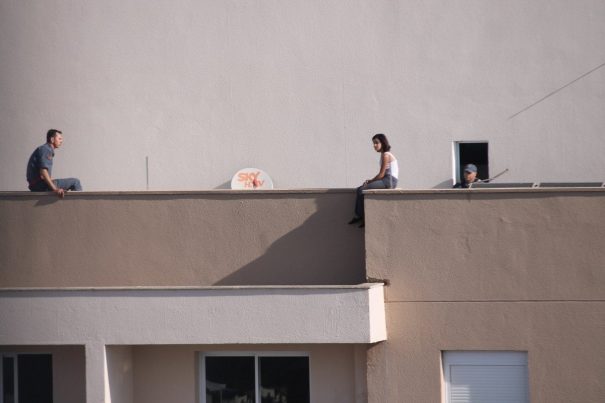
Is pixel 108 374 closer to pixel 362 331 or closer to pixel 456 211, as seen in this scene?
pixel 362 331

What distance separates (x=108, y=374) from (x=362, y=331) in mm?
3363

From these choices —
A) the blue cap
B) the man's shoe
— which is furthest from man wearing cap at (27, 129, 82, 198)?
the blue cap

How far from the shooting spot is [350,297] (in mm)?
17203

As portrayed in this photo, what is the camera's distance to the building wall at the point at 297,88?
2167 cm

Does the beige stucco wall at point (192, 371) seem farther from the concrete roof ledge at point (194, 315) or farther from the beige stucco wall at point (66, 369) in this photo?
the concrete roof ledge at point (194, 315)

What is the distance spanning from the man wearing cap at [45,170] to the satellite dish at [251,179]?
328 cm

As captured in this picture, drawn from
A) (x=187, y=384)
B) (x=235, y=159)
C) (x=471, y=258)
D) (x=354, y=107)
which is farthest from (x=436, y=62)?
(x=187, y=384)

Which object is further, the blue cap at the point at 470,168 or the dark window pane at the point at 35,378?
the blue cap at the point at 470,168

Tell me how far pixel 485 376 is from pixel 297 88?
6391 millimetres

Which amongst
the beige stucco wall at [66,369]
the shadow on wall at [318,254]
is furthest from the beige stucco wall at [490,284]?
the beige stucco wall at [66,369]

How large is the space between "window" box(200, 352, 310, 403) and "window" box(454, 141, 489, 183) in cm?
487

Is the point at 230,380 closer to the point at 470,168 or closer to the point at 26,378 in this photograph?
the point at 26,378

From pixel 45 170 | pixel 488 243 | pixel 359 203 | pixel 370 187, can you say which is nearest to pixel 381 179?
pixel 370 187

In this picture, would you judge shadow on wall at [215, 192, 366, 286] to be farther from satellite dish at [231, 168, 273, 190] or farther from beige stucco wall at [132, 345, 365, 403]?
satellite dish at [231, 168, 273, 190]
